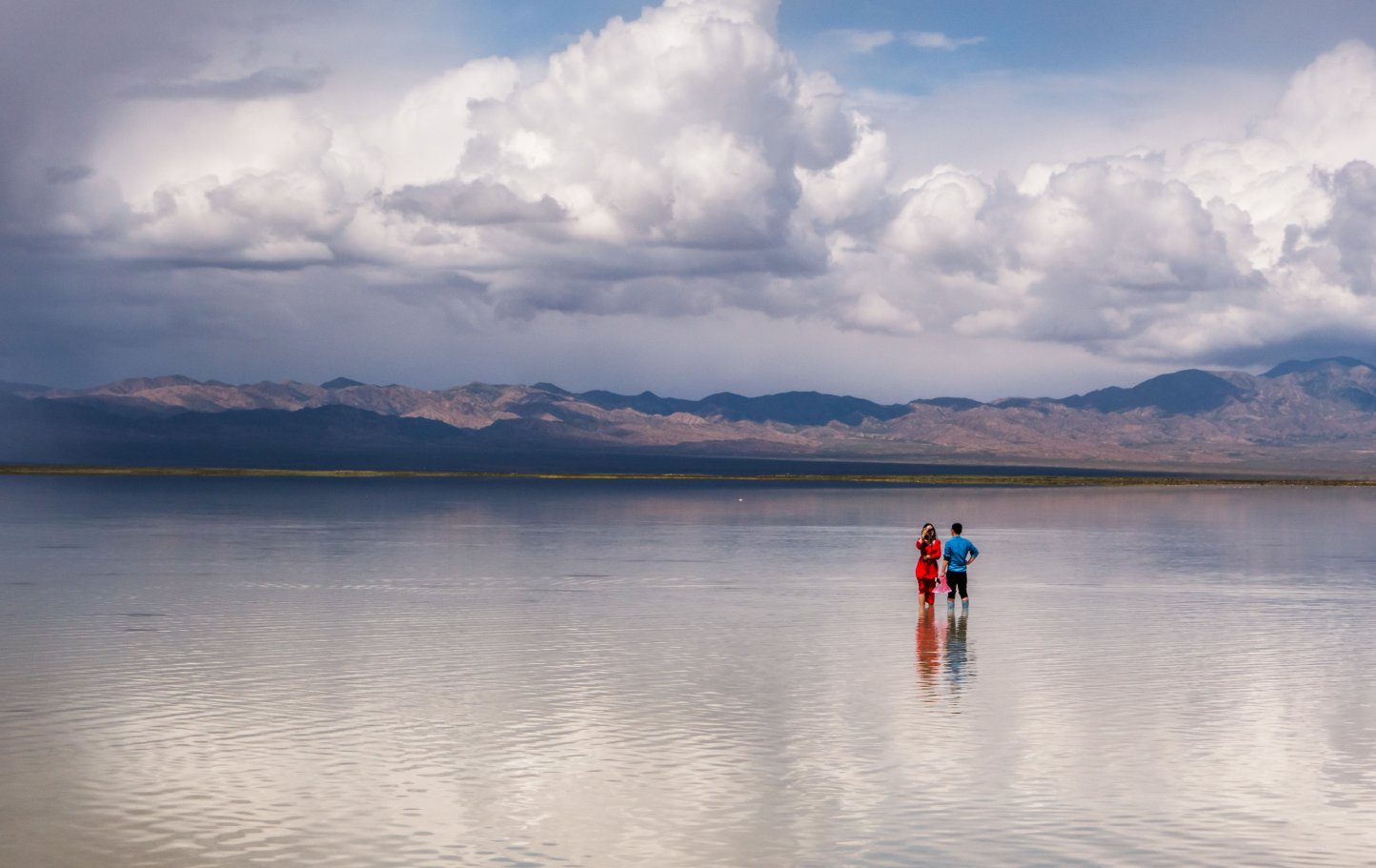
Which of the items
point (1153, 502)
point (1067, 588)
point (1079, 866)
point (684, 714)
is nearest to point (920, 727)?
point (684, 714)

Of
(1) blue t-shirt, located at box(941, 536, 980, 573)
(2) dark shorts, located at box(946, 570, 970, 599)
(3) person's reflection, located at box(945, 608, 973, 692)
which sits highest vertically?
(1) blue t-shirt, located at box(941, 536, 980, 573)

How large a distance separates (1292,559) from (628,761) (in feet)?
101

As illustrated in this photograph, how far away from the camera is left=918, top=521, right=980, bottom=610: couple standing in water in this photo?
84.5ft

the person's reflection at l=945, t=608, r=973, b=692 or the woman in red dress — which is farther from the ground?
the woman in red dress

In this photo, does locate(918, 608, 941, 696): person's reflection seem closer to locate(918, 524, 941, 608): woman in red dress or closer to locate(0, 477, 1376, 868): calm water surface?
locate(0, 477, 1376, 868): calm water surface

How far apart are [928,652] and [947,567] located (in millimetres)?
5943

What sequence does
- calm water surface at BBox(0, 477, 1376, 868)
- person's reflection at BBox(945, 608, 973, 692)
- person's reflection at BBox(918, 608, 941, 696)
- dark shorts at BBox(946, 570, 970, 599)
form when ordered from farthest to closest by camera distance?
1. dark shorts at BBox(946, 570, 970, 599)
2. person's reflection at BBox(945, 608, 973, 692)
3. person's reflection at BBox(918, 608, 941, 696)
4. calm water surface at BBox(0, 477, 1376, 868)

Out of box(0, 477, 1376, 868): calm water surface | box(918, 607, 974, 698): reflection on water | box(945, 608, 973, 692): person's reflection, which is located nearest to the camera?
box(0, 477, 1376, 868): calm water surface

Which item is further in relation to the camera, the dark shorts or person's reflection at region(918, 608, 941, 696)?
the dark shorts

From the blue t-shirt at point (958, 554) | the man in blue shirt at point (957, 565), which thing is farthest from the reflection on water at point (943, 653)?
the blue t-shirt at point (958, 554)

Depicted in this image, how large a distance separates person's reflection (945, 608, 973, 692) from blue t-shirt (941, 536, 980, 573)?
826 mm

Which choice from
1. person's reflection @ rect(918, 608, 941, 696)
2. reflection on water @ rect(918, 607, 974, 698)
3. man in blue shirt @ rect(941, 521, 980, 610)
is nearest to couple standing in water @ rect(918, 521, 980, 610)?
man in blue shirt @ rect(941, 521, 980, 610)

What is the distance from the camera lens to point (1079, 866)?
9984 millimetres

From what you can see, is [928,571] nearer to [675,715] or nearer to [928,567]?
[928,567]
